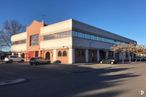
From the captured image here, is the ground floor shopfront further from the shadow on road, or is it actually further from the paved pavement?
the shadow on road

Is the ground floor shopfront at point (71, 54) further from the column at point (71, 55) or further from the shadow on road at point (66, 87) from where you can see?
the shadow on road at point (66, 87)

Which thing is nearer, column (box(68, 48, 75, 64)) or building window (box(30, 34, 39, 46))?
column (box(68, 48, 75, 64))

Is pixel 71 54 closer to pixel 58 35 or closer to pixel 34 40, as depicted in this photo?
pixel 58 35

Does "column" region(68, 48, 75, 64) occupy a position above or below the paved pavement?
above

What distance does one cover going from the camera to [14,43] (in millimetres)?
74750

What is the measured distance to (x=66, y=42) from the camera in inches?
2012

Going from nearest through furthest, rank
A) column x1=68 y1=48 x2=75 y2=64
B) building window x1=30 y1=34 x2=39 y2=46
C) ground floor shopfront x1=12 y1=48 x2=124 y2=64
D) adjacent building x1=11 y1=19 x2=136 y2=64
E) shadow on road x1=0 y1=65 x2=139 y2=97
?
shadow on road x1=0 y1=65 x2=139 y2=97
column x1=68 y1=48 x2=75 y2=64
ground floor shopfront x1=12 y1=48 x2=124 y2=64
adjacent building x1=11 y1=19 x2=136 y2=64
building window x1=30 y1=34 x2=39 y2=46

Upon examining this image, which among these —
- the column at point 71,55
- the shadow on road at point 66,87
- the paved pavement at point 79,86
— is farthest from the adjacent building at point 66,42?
the shadow on road at point 66,87

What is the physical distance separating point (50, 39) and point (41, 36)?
4.22m

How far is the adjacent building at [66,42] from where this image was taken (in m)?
51.1

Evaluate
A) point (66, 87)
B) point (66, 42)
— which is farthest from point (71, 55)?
point (66, 87)

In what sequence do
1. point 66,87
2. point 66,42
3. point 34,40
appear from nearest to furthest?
1. point 66,87
2. point 66,42
3. point 34,40

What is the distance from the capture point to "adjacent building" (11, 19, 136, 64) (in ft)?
168

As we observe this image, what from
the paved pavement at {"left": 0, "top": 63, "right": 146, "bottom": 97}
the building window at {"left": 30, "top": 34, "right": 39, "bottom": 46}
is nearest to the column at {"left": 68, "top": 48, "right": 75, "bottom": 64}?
the building window at {"left": 30, "top": 34, "right": 39, "bottom": 46}
